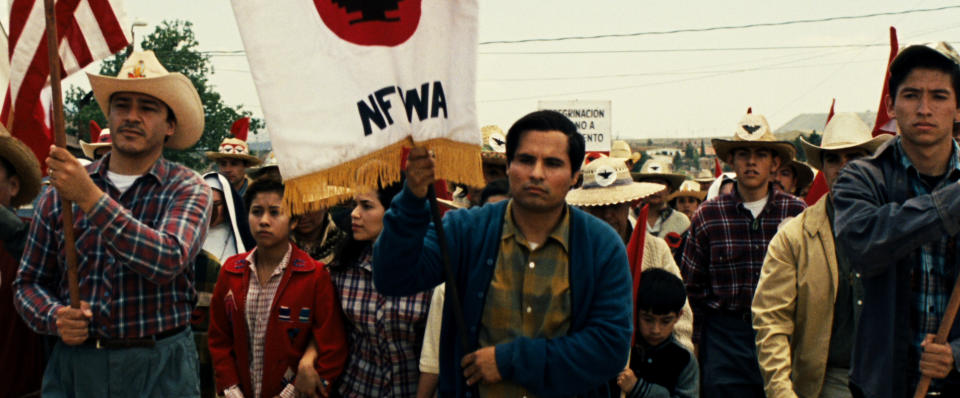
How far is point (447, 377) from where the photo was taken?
3230 millimetres

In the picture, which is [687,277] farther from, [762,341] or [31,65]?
[31,65]

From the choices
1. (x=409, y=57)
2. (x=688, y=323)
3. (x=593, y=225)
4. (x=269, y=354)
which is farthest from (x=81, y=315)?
(x=688, y=323)

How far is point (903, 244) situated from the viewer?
3076 millimetres

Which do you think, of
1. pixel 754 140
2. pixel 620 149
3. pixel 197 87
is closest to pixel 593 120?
pixel 620 149

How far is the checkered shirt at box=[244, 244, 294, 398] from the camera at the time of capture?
14.9ft

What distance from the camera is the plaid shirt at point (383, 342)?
4.54 metres

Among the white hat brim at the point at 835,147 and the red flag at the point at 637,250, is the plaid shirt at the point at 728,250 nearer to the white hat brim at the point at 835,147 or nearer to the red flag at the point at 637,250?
the white hat brim at the point at 835,147

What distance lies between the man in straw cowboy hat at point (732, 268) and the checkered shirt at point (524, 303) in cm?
274

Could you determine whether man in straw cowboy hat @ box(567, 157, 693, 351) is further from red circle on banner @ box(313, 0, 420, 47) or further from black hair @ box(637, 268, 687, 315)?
red circle on banner @ box(313, 0, 420, 47)

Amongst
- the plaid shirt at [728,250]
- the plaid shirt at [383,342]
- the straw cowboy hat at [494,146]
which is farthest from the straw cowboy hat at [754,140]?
the plaid shirt at [383,342]

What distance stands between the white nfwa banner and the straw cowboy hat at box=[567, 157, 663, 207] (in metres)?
2.38

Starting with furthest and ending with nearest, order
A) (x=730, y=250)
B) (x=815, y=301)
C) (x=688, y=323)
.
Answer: (x=730, y=250), (x=688, y=323), (x=815, y=301)

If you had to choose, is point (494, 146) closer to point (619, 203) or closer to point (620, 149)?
point (619, 203)

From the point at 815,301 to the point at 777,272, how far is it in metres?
0.24
